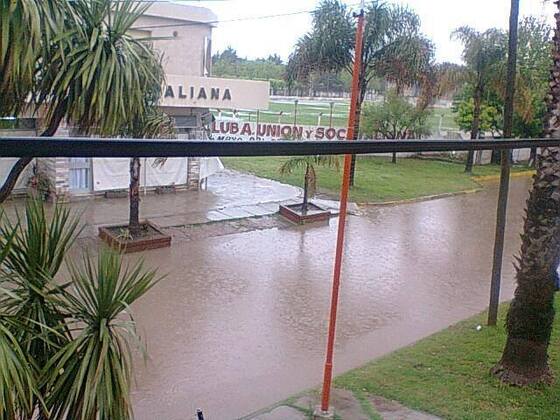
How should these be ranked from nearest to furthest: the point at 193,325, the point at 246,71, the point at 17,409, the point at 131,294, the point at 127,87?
the point at 17,409 < the point at 131,294 < the point at 127,87 < the point at 193,325 < the point at 246,71

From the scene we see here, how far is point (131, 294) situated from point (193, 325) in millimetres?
3158

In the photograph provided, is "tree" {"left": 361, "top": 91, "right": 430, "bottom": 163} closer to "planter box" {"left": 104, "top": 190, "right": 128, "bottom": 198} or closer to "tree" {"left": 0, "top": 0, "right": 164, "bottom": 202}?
"planter box" {"left": 104, "top": 190, "right": 128, "bottom": 198}

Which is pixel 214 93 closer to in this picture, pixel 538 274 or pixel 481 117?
pixel 538 274

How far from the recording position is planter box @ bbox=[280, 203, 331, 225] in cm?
924

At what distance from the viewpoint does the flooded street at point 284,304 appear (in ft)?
13.5

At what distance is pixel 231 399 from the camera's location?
3846 millimetres

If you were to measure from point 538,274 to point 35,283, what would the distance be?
2974mm

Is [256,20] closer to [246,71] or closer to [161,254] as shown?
[246,71]

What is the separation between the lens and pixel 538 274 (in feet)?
12.2

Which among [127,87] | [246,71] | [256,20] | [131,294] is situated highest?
[256,20]

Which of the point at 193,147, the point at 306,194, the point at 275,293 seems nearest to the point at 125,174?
the point at 306,194

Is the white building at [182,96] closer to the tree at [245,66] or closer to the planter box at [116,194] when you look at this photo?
the planter box at [116,194]

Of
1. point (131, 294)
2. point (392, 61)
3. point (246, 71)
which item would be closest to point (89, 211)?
point (246, 71)

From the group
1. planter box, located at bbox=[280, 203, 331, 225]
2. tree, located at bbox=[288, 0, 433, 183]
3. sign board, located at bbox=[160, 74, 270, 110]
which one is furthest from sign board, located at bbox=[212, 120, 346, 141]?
planter box, located at bbox=[280, 203, 331, 225]
